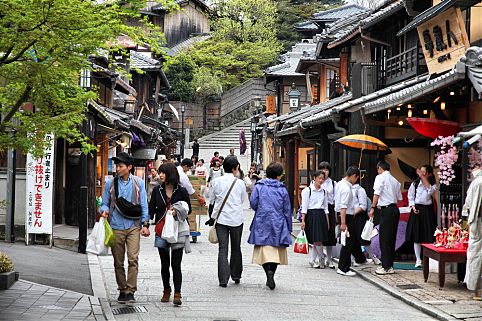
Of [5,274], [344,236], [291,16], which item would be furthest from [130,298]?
[291,16]

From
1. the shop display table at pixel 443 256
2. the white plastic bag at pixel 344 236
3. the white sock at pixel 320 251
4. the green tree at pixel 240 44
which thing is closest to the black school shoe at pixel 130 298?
the shop display table at pixel 443 256

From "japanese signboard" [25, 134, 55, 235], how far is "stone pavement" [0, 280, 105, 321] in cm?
573

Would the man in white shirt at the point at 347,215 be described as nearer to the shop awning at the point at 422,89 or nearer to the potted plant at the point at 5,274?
the shop awning at the point at 422,89

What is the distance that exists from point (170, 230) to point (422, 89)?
5.56 m

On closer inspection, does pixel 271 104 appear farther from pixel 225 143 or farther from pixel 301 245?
pixel 301 245

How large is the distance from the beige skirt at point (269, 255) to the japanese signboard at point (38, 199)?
22.6 ft

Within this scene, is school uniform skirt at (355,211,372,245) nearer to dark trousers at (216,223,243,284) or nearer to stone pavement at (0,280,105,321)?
dark trousers at (216,223,243,284)

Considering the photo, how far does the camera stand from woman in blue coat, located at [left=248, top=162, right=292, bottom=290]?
13.4 metres

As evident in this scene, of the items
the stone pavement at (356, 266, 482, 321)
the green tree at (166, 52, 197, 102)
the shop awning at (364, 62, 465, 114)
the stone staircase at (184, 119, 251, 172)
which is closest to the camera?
the stone pavement at (356, 266, 482, 321)

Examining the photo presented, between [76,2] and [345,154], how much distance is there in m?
15.6

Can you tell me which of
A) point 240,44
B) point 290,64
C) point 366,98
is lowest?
point 366,98

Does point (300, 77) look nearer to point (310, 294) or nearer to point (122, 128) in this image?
point (122, 128)

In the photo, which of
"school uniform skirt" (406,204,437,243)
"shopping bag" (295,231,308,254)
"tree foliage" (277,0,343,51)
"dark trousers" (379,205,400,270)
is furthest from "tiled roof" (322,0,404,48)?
"tree foliage" (277,0,343,51)

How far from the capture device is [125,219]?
11.7 m
